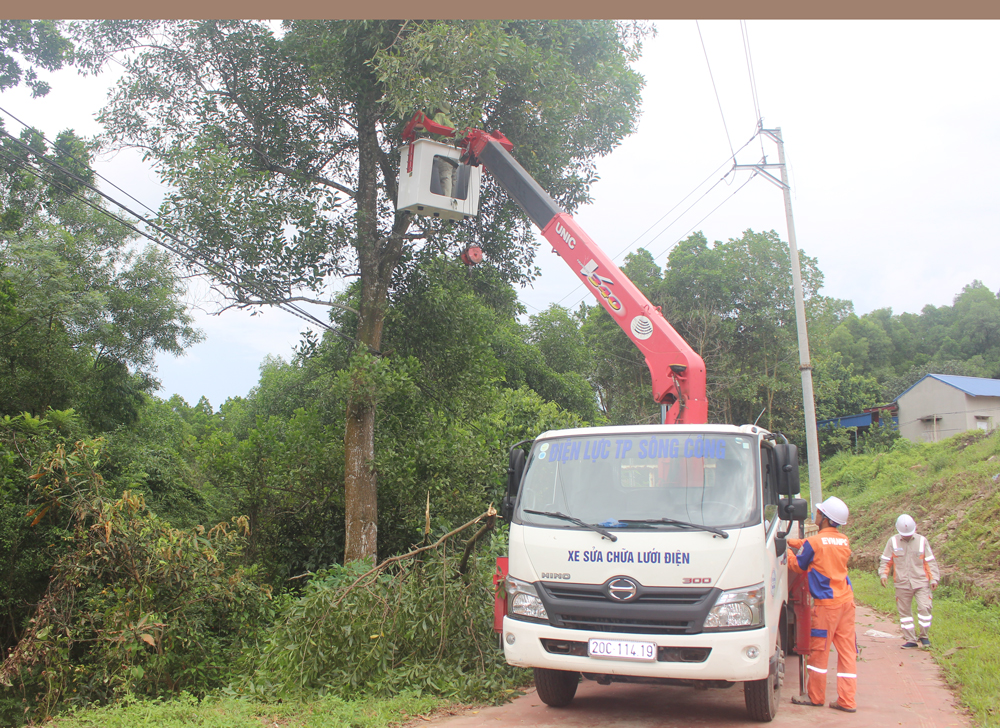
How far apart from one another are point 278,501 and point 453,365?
159 inches

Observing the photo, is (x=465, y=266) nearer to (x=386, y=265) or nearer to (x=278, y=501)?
(x=386, y=265)

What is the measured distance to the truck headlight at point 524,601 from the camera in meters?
5.67

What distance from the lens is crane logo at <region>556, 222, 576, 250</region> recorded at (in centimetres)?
980

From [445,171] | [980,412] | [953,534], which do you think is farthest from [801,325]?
[980,412]

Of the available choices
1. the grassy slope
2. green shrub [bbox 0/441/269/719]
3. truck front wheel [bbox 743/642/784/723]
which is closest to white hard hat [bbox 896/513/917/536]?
the grassy slope

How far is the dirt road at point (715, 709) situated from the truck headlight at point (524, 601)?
966mm

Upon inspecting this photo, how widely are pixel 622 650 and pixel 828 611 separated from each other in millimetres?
2164

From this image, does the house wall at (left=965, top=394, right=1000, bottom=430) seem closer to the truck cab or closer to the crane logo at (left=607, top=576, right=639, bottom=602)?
the truck cab

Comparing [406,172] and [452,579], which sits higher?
[406,172]

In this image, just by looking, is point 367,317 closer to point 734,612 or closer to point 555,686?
point 555,686

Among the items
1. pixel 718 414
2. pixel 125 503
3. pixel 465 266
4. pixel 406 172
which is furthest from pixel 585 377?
→ pixel 125 503

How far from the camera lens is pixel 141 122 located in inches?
477

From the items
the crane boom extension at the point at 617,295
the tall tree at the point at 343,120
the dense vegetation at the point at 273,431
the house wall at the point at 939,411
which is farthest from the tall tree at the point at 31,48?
the house wall at the point at 939,411

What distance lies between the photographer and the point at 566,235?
390 inches
